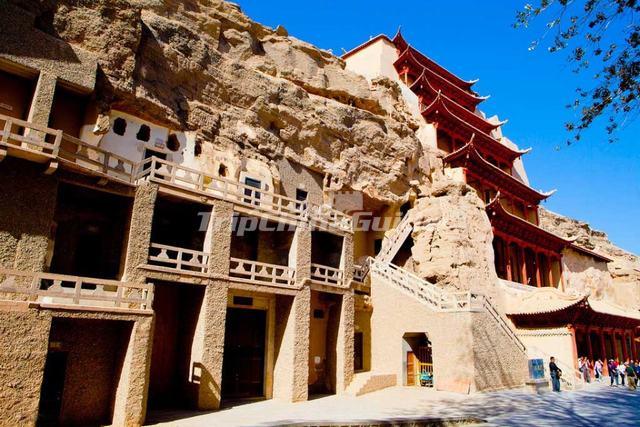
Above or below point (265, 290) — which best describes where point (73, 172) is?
above

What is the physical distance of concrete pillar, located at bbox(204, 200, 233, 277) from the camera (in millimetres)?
15914

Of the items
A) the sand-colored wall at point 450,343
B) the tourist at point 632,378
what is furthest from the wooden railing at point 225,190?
the tourist at point 632,378

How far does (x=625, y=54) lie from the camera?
8.78 metres

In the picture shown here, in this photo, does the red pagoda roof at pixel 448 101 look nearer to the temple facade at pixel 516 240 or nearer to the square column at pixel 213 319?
the temple facade at pixel 516 240

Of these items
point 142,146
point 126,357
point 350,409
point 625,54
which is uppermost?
point 142,146

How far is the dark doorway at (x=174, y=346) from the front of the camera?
49.7 feet

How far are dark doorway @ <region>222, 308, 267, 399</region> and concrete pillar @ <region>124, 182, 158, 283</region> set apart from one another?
5150mm

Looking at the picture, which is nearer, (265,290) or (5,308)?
(5,308)

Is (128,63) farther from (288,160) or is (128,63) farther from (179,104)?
(288,160)

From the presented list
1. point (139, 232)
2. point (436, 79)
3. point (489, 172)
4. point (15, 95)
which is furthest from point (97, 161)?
point (436, 79)

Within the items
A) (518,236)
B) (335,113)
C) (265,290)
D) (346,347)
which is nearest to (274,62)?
(335,113)

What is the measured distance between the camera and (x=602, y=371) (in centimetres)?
2777

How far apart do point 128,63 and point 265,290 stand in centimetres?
1042

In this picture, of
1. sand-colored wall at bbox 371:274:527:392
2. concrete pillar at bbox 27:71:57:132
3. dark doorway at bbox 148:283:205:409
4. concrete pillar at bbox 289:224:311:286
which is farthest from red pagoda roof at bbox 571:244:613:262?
concrete pillar at bbox 27:71:57:132
